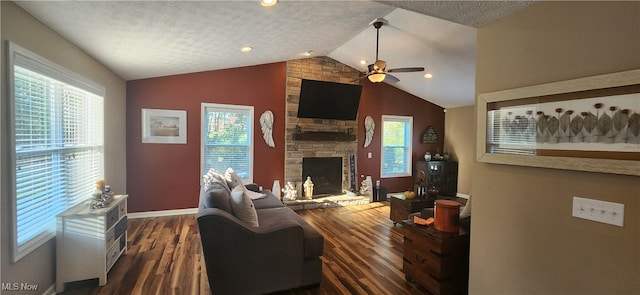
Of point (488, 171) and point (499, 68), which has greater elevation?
point (499, 68)

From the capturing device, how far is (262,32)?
3289 millimetres

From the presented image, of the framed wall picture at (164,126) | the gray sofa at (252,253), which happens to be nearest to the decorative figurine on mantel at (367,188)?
the gray sofa at (252,253)

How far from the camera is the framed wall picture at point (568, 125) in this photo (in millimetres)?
1257

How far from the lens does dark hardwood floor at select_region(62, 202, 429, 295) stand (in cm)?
253

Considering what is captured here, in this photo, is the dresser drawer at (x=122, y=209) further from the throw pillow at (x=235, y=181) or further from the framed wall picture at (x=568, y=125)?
the framed wall picture at (x=568, y=125)

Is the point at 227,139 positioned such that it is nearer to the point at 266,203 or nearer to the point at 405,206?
the point at 266,203

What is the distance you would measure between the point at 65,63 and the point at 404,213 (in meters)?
4.49

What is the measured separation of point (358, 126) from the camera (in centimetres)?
627

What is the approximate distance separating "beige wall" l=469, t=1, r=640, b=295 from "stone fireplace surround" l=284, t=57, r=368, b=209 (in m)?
3.93

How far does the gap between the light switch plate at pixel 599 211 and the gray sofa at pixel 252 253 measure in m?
1.85

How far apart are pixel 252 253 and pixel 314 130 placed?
3755mm

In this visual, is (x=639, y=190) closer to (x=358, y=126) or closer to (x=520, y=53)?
(x=520, y=53)

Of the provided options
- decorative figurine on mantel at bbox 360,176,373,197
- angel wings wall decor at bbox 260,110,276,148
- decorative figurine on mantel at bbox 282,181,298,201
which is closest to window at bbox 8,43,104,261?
angel wings wall decor at bbox 260,110,276,148

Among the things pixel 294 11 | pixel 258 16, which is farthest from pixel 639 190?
pixel 258 16
